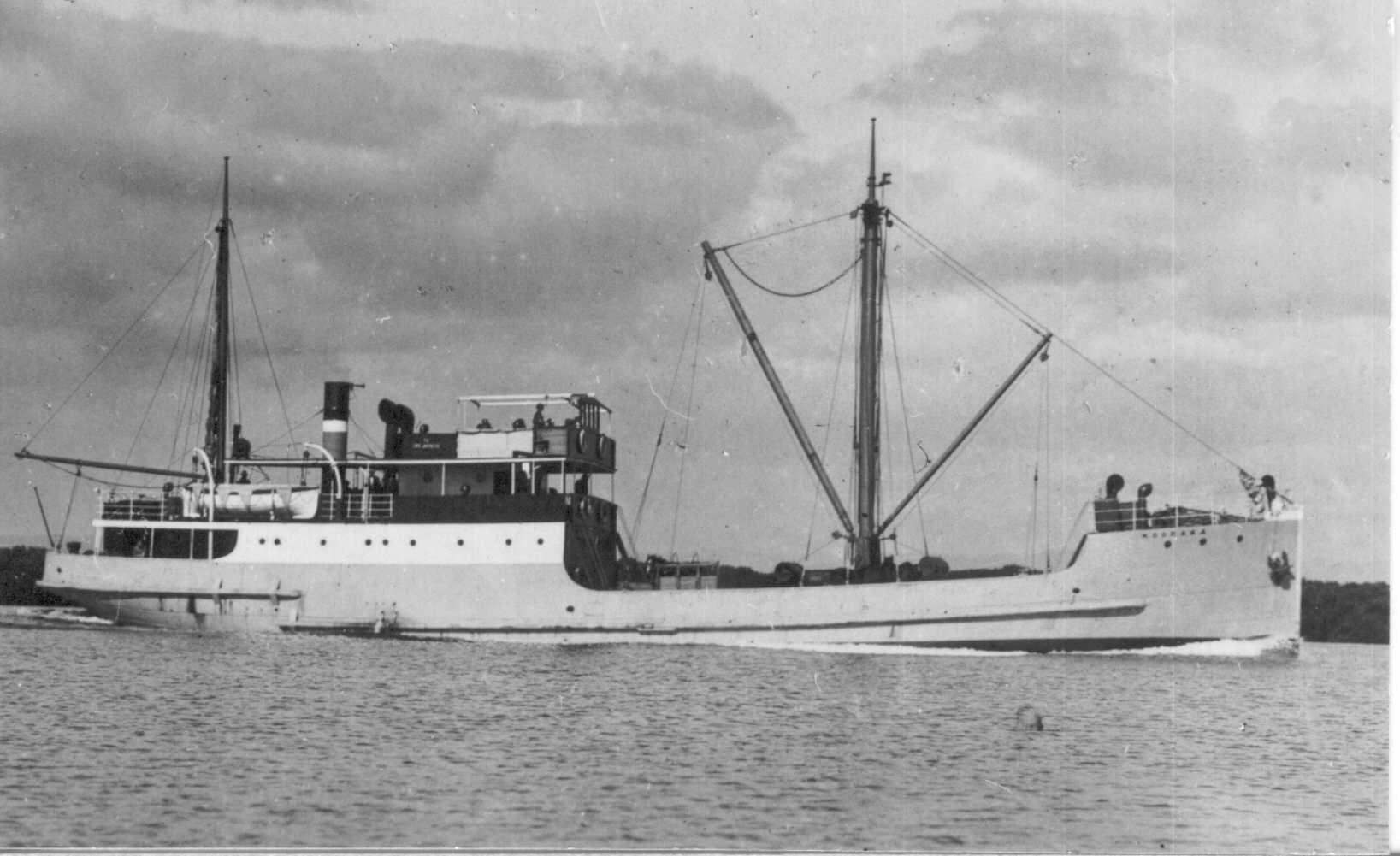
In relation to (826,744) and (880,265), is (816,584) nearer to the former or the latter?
(880,265)

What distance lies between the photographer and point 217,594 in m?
32.8

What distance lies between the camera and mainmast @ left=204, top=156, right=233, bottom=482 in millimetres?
32594

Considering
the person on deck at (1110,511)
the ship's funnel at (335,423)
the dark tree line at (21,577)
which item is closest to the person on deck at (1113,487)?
the person on deck at (1110,511)

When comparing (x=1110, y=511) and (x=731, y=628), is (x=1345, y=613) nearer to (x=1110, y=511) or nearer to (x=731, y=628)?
(x=1110, y=511)

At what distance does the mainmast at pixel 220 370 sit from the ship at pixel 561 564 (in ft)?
0.20

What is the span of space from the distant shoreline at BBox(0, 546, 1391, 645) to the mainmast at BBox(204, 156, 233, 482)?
238 inches

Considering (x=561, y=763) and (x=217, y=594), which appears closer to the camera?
(x=561, y=763)

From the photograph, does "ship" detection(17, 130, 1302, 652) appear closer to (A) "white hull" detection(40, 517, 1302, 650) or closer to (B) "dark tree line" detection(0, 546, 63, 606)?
(A) "white hull" detection(40, 517, 1302, 650)

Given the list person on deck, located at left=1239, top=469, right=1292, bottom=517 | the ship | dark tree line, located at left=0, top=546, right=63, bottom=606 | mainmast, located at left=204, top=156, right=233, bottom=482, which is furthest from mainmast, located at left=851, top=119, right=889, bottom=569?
dark tree line, located at left=0, top=546, right=63, bottom=606

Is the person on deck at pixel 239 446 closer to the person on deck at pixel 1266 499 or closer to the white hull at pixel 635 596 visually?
the white hull at pixel 635 596

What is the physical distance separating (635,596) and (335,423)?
28.7ft

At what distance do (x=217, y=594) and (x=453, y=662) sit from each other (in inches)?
367

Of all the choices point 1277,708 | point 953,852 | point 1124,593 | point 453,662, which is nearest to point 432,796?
point 953,852

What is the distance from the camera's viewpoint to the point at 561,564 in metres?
31.1
